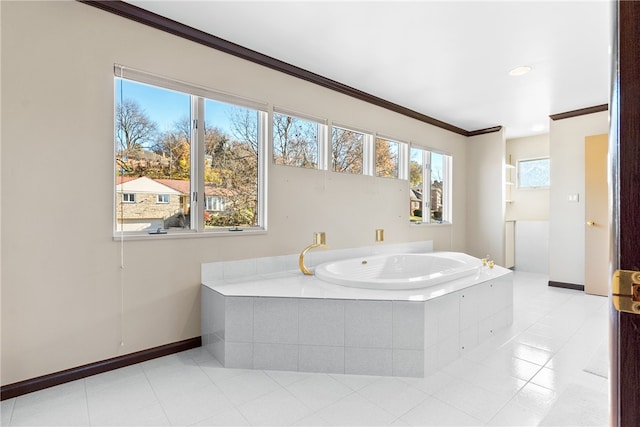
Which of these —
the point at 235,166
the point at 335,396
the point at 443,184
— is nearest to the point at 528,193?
the point at 443,184

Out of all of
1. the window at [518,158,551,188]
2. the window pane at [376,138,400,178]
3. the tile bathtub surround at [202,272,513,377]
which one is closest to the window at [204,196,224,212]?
the tile bathtub surround at [202,272,513,377]

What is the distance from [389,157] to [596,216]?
263cm

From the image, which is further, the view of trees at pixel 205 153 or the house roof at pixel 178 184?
the house roof at pixel 178 184

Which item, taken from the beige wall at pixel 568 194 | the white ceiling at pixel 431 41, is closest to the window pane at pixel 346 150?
the white ceiling at pixel 431 41

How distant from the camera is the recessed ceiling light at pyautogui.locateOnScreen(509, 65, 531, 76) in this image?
307 cm

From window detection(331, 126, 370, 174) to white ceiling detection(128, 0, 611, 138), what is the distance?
0.51 meters

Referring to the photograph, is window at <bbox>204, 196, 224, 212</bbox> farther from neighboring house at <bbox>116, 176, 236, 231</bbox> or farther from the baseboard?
the baseboard

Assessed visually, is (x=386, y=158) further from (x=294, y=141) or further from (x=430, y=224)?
(x=294, y=141)

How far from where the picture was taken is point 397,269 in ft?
12.4

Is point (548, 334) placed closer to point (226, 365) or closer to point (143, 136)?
point (226, 365)

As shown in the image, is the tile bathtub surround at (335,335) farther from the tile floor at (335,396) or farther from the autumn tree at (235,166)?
the autumn tree at (235,166)

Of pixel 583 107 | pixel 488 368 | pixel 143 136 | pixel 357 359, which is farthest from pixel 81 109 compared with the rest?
pixel 583 107

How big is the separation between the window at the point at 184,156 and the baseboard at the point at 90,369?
862mm

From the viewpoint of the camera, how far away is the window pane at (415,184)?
4.54 metres
